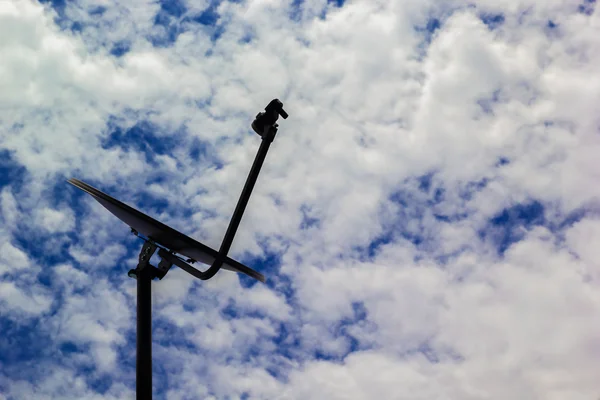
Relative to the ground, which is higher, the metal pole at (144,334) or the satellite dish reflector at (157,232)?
the satellite dish reflector at (157,232)

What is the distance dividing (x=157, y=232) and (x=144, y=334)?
328 cm

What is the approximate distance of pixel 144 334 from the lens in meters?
17.4

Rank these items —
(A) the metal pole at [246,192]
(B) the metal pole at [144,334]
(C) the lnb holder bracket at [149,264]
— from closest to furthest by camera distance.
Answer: (B) the metal pole at [144,334]
(A) the metal pole at [246,192]
(C) the lnb holder bracket at [149,264]

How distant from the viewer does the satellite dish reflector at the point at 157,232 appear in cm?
1856

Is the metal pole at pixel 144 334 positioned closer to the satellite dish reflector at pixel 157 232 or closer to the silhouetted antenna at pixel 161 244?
the silhouetted antenna at pixel 161 244

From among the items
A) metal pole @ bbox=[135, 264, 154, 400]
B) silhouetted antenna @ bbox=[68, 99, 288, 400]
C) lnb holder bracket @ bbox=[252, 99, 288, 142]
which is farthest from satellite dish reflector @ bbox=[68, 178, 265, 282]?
lnb holder bracket @ bbox=[252, 99, 288, 142]

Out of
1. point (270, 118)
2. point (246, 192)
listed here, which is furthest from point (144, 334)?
point (270, 118)

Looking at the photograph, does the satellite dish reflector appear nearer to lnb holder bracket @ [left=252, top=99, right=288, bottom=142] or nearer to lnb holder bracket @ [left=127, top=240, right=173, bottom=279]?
lnb holder bracket @ [left=127, top=240, right=173, bottom=279]

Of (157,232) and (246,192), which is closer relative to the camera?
(246,192)

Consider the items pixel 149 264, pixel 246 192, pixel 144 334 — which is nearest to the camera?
pixel 144 334

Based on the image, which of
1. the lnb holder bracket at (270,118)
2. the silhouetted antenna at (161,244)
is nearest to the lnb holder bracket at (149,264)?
the silhouetted antenna at (161,244)

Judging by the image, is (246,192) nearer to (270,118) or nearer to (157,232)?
(270,118)

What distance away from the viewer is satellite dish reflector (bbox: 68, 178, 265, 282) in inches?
731

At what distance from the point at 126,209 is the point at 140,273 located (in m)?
2.16
